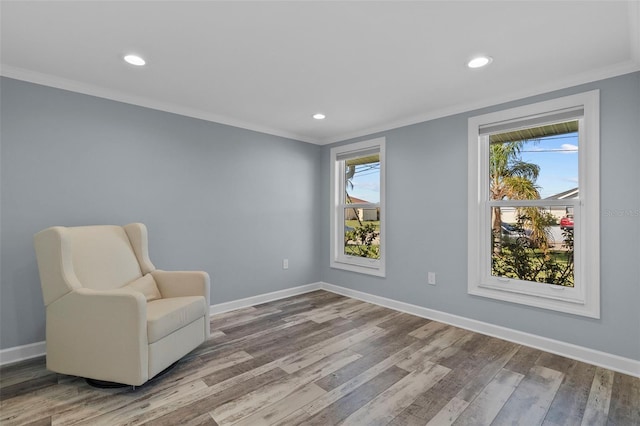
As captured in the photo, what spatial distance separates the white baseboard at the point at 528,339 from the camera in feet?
7.39

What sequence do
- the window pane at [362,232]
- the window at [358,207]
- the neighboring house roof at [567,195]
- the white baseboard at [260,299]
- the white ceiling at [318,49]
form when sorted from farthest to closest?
the window pane at [362,232]
the window at [358,207]
the white baseboard at [260,299]
the neighboring house roof at [567,195]
the white ceiling at [318,49]

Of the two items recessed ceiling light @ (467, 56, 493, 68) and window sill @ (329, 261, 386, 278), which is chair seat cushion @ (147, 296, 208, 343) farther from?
recessed ceiling light @ (467, 56, 493, 68)

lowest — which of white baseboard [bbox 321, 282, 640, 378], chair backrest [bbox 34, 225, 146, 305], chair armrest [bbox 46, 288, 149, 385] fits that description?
white baseboard [bbox 321, 282, 640, 378]

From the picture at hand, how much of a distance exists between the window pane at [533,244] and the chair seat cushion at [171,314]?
2.72 meters

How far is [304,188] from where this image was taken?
442 centimetres

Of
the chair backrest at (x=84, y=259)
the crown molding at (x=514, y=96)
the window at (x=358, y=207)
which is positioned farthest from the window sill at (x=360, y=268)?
the chair backrest at (x=84, y=259)

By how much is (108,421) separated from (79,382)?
0.60 metres

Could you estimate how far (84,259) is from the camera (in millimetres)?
2283

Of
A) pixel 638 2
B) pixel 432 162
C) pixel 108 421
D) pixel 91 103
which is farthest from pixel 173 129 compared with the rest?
pixel 638 2

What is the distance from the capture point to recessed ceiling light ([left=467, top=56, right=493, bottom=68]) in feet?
7.18

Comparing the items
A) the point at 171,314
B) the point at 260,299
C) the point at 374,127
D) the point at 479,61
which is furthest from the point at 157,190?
Result: the point at 479,61

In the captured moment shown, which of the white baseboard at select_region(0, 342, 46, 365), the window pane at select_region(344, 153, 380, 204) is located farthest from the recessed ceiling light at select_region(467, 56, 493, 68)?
the white baseboard at select_region(0, 342, 46, 365)

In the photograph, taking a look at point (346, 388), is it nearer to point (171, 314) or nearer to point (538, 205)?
point (171, 314)

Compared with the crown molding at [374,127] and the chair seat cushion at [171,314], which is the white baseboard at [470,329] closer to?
the chair seat cushion at [171,314]
